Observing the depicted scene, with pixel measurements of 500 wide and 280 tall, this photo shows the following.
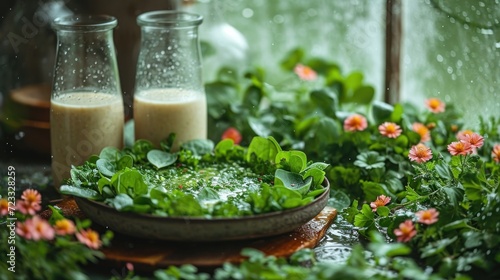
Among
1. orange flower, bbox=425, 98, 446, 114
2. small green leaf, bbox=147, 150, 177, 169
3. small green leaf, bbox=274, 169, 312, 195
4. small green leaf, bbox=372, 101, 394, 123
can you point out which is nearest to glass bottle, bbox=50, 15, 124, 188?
small green leaf, bbox=147, 150, 177, 169

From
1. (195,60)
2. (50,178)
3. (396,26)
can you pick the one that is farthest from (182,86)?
(396,26)

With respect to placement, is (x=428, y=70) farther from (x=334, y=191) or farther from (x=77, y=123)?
(x=77, y=123)

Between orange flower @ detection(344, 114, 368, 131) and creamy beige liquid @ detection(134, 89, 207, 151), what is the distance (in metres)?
0.25

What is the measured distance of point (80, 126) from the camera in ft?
3.88

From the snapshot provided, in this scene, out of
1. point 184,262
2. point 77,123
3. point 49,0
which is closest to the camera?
point 184,262

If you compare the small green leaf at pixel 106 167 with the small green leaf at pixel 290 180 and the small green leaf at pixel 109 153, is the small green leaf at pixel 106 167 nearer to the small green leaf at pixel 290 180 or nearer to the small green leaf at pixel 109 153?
the small green leaf at pixel 109 153

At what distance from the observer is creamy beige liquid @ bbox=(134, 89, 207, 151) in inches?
48.3

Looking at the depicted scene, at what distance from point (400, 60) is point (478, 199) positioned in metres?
0.64

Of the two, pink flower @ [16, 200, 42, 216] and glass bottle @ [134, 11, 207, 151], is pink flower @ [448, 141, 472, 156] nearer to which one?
glass bottle @ [134, 11, 207, 151]

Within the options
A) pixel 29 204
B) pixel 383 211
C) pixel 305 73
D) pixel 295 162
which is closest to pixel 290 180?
pixel 295 162

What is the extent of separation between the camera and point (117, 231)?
959 mm

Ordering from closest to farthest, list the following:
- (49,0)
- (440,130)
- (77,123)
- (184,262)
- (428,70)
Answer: (184,262)
(77,123)
(440,130)
(49,0)
(428,70)

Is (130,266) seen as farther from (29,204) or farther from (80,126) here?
(80,126)

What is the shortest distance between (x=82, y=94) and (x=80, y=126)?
0.05 m
